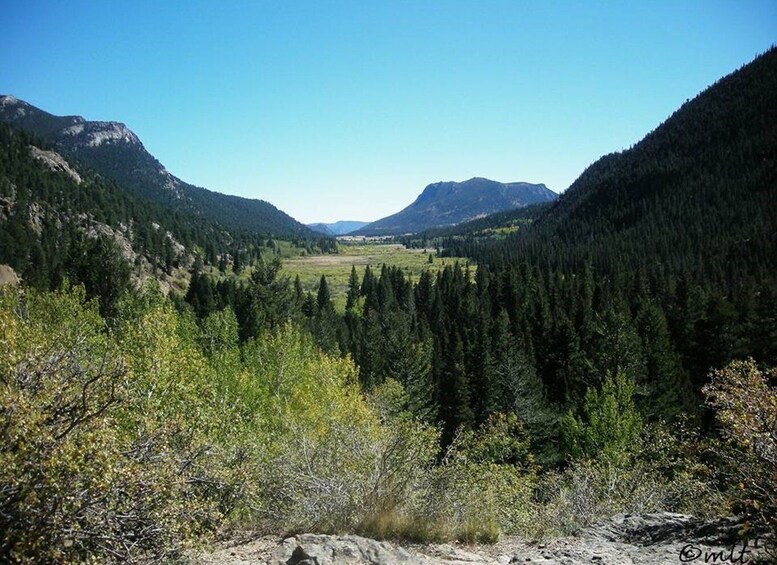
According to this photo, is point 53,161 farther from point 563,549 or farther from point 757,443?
point 757,443

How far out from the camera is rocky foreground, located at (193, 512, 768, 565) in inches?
400

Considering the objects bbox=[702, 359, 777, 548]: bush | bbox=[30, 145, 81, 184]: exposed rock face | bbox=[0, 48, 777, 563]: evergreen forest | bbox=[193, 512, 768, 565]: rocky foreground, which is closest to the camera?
bbox=[0, 48, 777, 563]: evergreen forest

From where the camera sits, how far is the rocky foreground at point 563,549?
33.3 feet

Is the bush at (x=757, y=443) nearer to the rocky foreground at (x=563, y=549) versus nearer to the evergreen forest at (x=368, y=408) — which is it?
the evergreen forest at (x=368, y=408)

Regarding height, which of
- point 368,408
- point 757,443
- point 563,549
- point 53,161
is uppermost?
point 53,161

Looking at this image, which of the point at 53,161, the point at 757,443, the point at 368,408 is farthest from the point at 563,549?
the point at 53,161

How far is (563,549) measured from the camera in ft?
38.3

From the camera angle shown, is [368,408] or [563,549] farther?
[368,408]

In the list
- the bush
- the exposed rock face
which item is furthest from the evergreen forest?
the exposed rock face

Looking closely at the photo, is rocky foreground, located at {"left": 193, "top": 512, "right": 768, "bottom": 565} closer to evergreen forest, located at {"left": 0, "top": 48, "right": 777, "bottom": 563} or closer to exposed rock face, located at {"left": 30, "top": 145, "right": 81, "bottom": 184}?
evergreen forest, located at {"left": 0, "top": 48, "right": 777, "bottom": 563}

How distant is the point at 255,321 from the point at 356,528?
53.3 m

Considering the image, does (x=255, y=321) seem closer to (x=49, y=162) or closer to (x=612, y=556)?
(x=612, y=556)

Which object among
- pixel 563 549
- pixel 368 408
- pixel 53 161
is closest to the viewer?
pixel 563 549

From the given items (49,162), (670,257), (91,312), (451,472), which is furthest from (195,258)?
(451,472)
